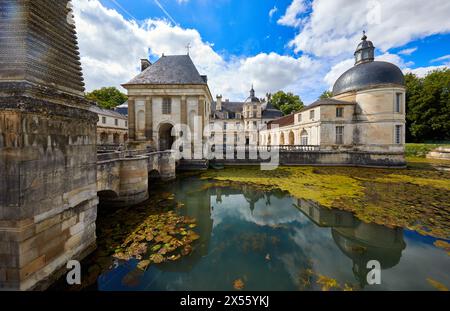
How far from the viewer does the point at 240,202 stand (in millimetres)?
7824

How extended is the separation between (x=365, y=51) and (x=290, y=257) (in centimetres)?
2568

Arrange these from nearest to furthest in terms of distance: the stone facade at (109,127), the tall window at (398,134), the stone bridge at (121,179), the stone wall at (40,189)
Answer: the stone wall at (40,189)
the stone bridge at (121,179)
the tall window at (398,134)
the stone facade at (109,127)

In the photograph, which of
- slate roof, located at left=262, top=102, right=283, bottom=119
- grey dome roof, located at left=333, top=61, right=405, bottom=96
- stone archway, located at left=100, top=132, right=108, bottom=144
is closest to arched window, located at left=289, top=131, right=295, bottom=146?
grey dome roof, located at left=333, top=61, right=405, bottom=96

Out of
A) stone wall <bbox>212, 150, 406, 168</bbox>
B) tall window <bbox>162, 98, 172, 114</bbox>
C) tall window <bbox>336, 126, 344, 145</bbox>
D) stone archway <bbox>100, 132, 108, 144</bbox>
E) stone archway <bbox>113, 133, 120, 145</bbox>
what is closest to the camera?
tall window <bbox>162, 98, 172, 114</bbox>

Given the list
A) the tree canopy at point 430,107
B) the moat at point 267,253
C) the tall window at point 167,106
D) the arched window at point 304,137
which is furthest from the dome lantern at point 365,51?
the moat at point 267,253

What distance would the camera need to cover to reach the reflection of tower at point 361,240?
159 inches

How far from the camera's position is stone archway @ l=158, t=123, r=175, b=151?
1590cm

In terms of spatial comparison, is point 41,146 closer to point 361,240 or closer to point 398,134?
point 361,240

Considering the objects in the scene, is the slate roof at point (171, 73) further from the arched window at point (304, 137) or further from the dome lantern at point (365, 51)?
the dome lantern at point (365, 51)

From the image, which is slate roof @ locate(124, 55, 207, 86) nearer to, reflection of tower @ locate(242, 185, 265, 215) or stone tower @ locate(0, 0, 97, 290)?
reflection of tower @ locate(242, 185, 265, 215)

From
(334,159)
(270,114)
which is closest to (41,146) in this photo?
(334,159)

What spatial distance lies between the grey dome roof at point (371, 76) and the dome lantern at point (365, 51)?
2.76 meters

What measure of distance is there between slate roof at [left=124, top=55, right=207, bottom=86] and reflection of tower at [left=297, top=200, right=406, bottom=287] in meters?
12.6
